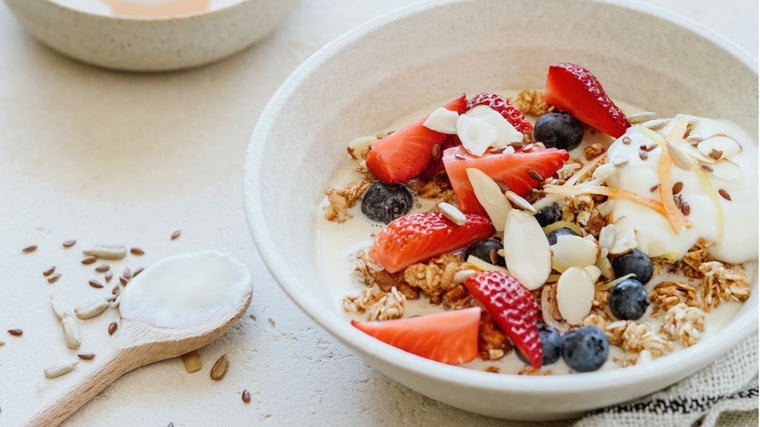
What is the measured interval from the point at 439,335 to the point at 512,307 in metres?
0.10

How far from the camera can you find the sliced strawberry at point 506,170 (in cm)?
134

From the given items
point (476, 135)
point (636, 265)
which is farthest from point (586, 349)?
point (476, 135)

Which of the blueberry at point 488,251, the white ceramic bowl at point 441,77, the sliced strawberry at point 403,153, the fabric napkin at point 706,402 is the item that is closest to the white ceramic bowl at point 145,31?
the white ceramic bowl at point 441,77

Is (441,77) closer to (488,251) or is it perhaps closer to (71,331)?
(488,251)

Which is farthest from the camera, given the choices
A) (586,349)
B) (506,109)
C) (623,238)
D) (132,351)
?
(506,109)

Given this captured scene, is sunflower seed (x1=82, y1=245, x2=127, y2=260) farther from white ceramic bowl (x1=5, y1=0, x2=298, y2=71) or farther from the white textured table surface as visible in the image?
white ceramic bowl (x1=5, y1=0, x2=298, y2=71)

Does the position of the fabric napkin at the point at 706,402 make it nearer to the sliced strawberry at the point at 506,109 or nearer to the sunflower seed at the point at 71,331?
the sliced strawberry at the point at 506,109

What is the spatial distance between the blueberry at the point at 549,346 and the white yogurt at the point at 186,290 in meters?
0.49

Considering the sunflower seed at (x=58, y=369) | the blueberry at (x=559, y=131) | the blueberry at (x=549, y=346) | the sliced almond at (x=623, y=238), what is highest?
the blueberry at (x=559, y=131)

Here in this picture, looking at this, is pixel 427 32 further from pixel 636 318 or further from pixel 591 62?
pixel 636 318

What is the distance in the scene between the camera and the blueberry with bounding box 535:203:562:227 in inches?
51.9

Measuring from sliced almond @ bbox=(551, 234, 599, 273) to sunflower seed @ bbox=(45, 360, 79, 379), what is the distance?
764 mm

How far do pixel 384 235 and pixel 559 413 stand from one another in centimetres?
35

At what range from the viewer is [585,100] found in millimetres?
1460
